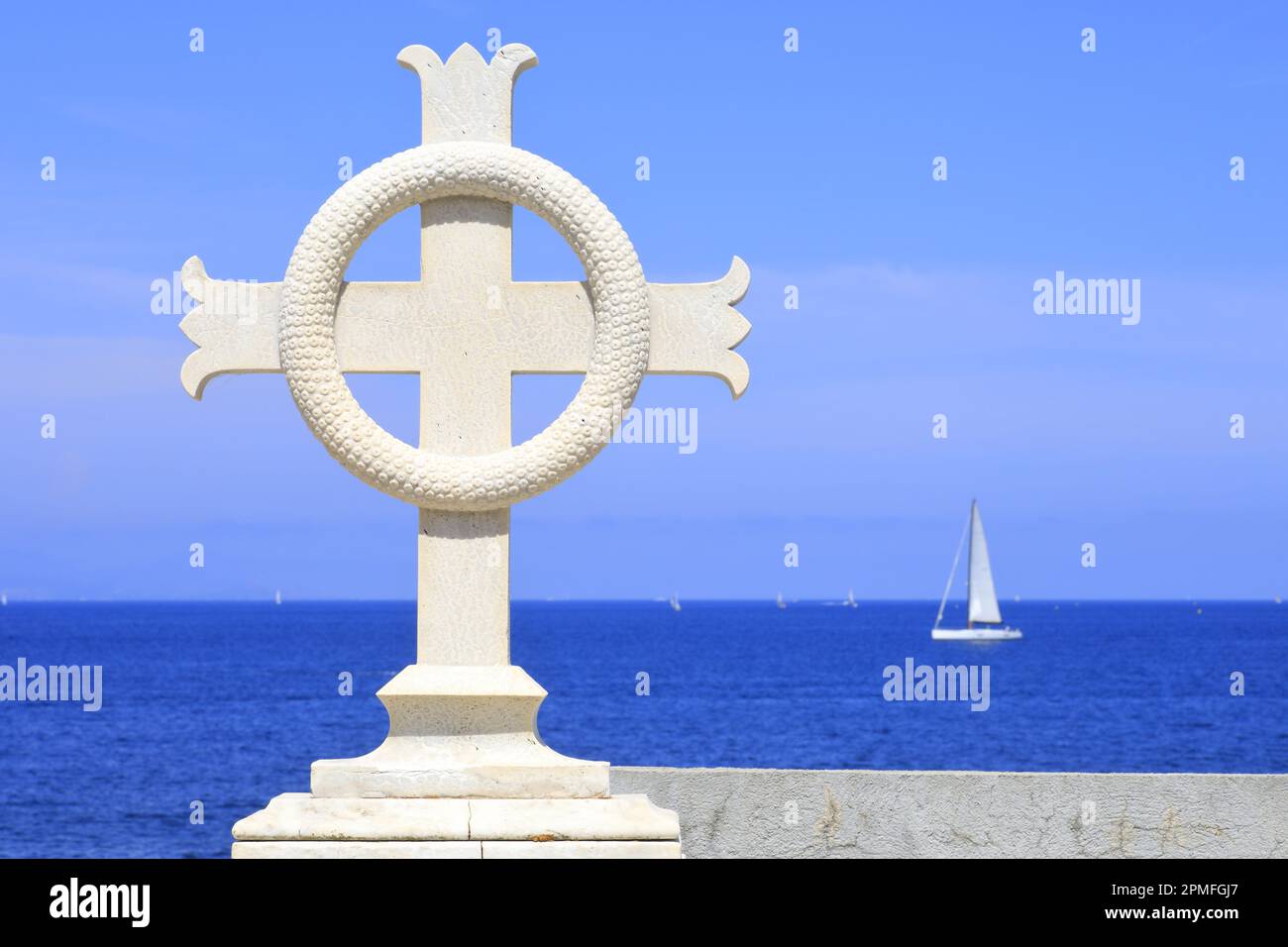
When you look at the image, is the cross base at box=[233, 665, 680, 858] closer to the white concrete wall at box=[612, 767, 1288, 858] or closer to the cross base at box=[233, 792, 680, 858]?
the cross base at box=[233, 792, 680, 858]

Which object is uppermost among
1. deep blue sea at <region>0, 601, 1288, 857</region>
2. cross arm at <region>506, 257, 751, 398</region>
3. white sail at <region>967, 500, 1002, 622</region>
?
cross arm at <region>506, 257, 751, 398</region>

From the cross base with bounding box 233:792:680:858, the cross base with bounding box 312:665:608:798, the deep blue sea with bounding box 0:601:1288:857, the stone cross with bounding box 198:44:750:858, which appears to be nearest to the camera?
the cross base with bounding box 233:792:680:858

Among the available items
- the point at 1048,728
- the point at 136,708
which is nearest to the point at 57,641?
the point at 136,708

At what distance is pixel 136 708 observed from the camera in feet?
153

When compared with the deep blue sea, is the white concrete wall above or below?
above

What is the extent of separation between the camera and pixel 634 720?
43.9m

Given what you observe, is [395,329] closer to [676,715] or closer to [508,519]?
[508,519]

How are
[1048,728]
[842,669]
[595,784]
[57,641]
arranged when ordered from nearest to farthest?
[595,784], [1048,728], [842,669], [57,641]

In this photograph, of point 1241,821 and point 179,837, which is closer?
point 1241,821

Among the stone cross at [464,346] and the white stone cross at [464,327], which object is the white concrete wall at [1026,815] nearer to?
the stone cross at [464,346]

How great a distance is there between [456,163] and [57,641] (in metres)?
87.6

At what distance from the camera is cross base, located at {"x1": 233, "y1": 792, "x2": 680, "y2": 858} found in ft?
18.7

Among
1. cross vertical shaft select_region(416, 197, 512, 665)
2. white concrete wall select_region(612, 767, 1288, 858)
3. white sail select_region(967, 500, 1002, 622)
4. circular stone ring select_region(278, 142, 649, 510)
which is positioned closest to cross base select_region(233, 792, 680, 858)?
cross vertical shaft select_region(416, 197, 512, 665)

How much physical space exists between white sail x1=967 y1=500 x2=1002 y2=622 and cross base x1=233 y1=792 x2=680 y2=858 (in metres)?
46.2
